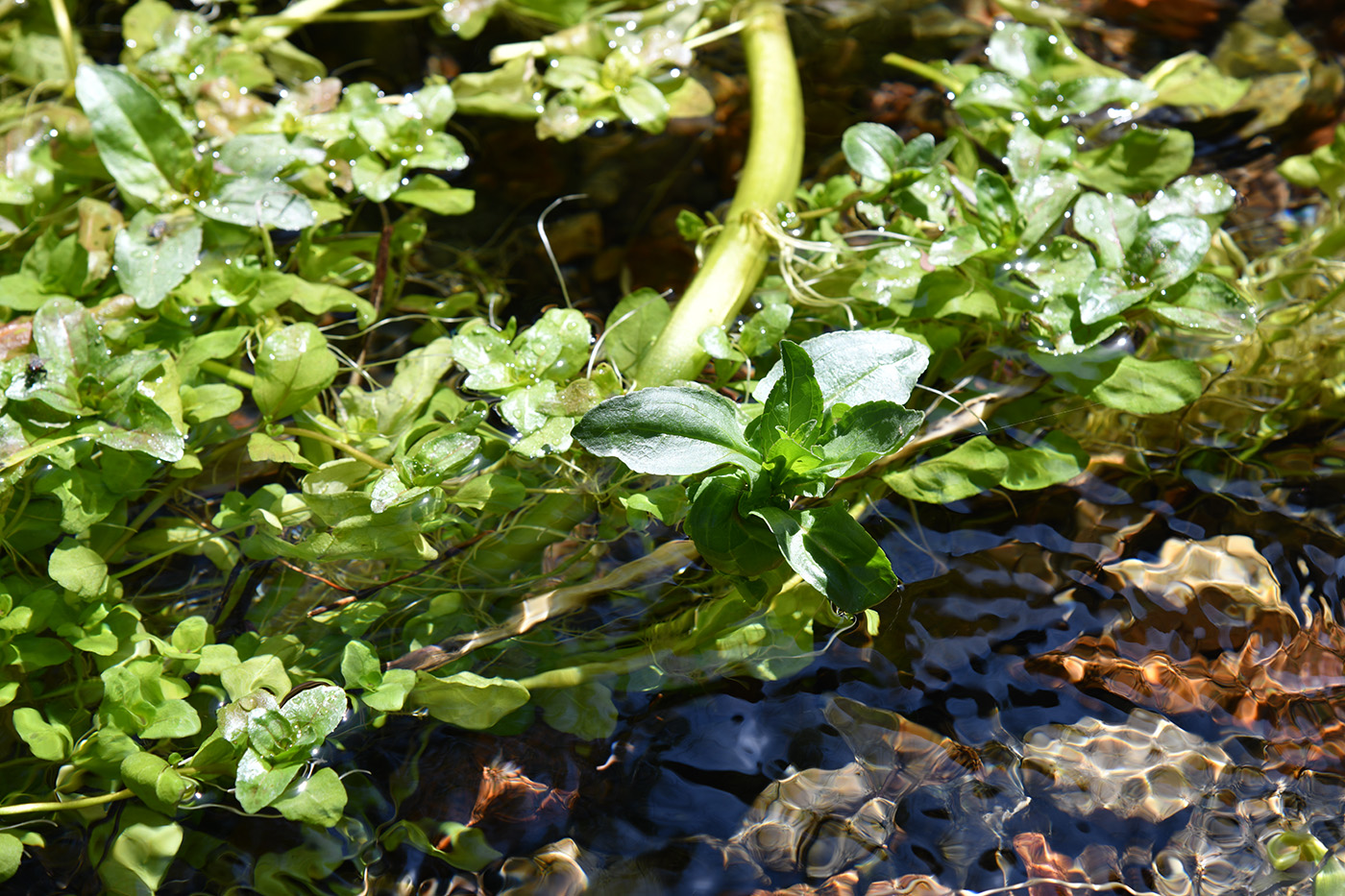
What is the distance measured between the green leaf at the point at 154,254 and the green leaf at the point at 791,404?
98 cm

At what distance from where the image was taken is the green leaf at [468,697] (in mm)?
1238

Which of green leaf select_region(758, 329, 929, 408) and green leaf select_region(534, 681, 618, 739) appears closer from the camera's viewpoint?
green leaf select_region(758, 329, 929, 408)

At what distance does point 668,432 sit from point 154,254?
0.96 meters

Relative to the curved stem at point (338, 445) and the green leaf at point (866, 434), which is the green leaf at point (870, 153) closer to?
the green leaf at point (866, 434)

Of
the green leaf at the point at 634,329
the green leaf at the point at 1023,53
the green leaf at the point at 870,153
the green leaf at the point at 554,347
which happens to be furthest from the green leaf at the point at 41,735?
the green leaf at the point at 1023,53

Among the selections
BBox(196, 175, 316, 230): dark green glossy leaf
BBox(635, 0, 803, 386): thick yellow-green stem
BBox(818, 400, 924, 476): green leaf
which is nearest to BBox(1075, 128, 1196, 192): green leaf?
BBox(635, 0, 803, 386): thick yellow-green stem

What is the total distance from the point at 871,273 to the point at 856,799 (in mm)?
775

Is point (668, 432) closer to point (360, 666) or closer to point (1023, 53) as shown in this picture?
point (360, 666)

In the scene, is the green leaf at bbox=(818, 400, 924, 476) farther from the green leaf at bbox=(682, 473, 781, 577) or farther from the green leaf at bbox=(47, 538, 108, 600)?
the green leaf at bbox=(47, 538, 108, 600)

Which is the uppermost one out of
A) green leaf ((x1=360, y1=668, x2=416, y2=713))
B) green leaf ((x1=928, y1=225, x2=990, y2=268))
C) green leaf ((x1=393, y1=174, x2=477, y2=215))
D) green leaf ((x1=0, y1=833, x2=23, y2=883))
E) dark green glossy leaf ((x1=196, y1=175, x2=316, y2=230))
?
dark green glossy leaf ((x1=196, y1=175, x2=316, y2=230))

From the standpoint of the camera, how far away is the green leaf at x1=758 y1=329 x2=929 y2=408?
1162 millimetres

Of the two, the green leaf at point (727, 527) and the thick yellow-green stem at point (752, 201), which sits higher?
the thick yellow-green stem at point (752, 201)

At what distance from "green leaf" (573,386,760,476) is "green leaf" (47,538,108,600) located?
0.73 meters

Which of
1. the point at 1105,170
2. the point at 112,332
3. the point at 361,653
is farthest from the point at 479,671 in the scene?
the point at 1105,170
